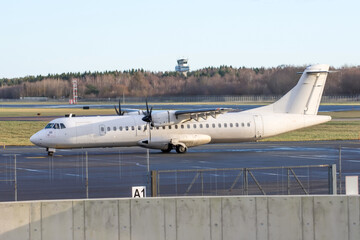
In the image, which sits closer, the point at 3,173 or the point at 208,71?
the point at 3,173

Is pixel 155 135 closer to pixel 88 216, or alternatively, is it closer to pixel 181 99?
pixel 88 216

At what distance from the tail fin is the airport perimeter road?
2533 millimetres

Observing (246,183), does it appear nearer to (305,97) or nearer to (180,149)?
(180,149)

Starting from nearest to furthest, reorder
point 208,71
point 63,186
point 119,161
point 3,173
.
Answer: point 63,186 < point 3,173 < point 119,161 < point 208,71

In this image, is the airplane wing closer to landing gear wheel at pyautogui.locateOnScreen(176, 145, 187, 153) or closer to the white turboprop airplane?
the white turboprop airplane

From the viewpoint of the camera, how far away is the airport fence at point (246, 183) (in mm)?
23230

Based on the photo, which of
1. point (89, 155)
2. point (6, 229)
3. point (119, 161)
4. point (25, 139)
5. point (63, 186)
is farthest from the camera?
point (25, 139)

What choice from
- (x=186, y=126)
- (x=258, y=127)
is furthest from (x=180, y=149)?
(x=258, y=127)

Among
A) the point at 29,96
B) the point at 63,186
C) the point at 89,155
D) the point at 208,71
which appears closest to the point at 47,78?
the point at 29,96

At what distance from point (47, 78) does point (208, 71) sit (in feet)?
163

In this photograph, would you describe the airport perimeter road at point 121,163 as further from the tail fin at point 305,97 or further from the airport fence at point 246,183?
the tail fin at point 305,97

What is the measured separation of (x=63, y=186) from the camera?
2589 cm

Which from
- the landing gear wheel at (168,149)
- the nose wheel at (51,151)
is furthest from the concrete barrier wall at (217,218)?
the landing gear wheel at (168,149)

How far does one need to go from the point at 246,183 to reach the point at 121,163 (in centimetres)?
1364
